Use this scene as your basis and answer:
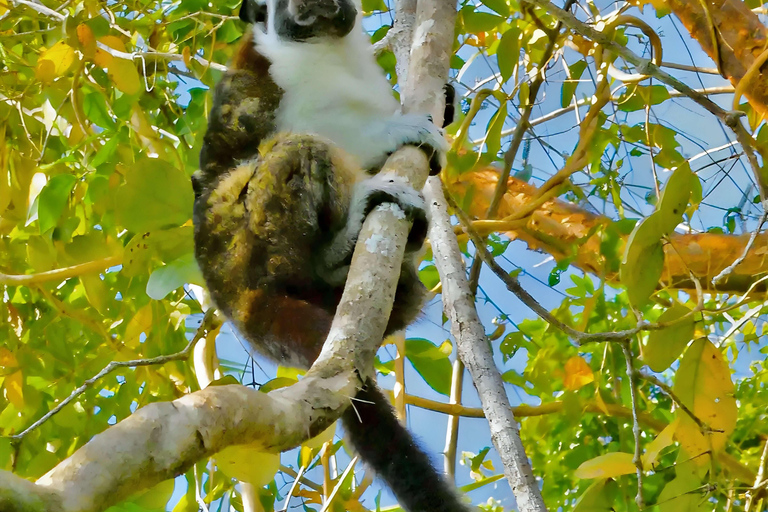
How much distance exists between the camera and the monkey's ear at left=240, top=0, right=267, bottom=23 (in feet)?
10.7

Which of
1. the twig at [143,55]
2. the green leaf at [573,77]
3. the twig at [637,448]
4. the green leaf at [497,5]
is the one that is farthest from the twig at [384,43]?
the twig at [637,448]

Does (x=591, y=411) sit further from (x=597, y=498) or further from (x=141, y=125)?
(x=141, y=125)

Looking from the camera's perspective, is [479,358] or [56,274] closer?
[479,358]

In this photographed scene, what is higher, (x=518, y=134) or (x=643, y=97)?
(x=518, y=134)

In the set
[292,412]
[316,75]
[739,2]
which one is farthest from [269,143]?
[739,2]

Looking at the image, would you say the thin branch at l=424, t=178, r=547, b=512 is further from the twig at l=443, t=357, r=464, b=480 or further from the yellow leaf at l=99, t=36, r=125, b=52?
the yellow leaf at l=99, t=36, r=125, b=52

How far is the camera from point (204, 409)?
97 centimetres

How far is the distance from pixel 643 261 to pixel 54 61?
5.99 ft

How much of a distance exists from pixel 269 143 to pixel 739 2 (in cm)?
218

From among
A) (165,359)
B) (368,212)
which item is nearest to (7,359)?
(165,359)

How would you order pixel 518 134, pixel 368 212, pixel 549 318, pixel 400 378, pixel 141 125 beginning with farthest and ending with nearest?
1. pixel 518 134
2. pixel 400 378
3. pixel 141 125
4. pixel 368 212
5. pixel 549 318

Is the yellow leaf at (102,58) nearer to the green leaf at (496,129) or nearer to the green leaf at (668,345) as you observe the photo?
the green leaf at (496,129)

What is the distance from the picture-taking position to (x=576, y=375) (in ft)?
8.71

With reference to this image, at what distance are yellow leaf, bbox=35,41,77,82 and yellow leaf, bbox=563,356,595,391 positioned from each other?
2.03m
